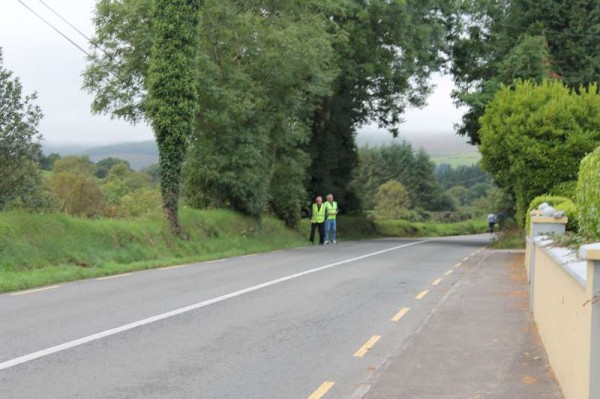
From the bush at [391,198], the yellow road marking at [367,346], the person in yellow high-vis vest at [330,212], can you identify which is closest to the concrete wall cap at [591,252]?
the yellow road marking at [367,346]

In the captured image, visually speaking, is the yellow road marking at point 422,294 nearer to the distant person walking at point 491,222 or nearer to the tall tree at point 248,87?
the tall tree at point 248,87

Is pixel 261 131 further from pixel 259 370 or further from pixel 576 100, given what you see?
pixel 259 370

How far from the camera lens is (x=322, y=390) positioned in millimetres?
6613

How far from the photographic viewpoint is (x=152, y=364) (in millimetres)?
7445

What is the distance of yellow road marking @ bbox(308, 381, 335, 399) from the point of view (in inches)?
252

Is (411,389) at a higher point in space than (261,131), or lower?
lower

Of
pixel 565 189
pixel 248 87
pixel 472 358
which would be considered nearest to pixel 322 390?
pixel 472 358

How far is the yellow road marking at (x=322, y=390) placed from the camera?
21.0 ft

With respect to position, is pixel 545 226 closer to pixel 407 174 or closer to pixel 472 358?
pixel 472 358

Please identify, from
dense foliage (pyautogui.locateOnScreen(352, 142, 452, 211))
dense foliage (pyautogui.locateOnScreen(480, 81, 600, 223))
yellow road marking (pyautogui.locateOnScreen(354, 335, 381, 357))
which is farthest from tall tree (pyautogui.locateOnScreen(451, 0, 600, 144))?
dense foliage (pyautogui.locateOnScreen(352, 142, 452, 211))

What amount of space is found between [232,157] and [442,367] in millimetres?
18859

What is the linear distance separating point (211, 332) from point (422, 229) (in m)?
51.3

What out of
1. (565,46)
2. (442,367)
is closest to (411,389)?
(442,367)

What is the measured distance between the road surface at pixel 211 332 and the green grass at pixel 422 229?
33.5m
